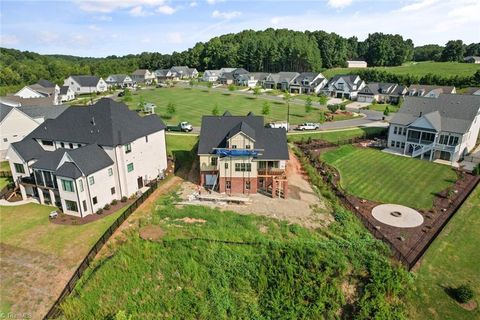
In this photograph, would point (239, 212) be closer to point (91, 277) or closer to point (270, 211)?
point (270, 211)

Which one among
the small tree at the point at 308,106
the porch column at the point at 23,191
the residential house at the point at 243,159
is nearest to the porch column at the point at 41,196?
the porch column at the point at 23,191

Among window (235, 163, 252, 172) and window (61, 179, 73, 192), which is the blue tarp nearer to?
window (235, 163, 252, 172)

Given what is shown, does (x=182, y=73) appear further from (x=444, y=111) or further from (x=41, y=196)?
(x=41, y=196)

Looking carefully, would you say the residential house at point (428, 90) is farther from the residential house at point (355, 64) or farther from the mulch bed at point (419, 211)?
the residential house at point (355, 64)

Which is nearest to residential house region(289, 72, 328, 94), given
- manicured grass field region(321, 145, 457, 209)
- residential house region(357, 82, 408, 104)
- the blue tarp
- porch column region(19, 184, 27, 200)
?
residential house region(357, 82, 408, 104)

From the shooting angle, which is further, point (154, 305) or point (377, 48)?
point (377, 48)

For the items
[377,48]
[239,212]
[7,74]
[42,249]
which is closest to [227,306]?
[239,212]
